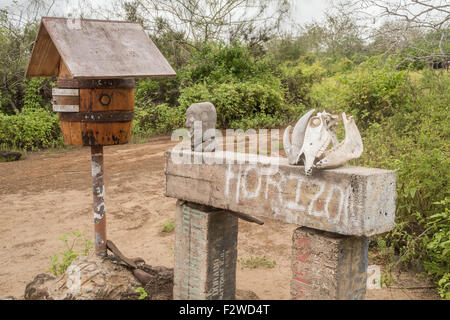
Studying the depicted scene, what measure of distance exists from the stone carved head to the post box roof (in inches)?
14.1

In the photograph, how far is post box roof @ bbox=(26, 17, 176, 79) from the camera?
2889 millimetres

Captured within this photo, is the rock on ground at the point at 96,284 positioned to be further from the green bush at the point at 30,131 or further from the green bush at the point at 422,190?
the green bush at the point at 30,131

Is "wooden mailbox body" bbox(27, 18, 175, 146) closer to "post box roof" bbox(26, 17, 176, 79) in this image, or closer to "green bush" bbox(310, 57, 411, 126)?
"post box roof" bbox(26, 17, 176, 79)

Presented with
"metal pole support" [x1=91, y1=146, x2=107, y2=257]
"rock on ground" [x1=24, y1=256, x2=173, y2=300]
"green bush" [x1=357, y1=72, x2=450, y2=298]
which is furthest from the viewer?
"green bush" [x1=357, y1=72, x2=450, y2=298]

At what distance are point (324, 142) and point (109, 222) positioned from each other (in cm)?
402

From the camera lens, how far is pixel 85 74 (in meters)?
2.80

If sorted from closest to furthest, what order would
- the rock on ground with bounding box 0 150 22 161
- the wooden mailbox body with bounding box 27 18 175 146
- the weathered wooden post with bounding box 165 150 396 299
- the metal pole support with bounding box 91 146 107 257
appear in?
the weathered wooden post with bounding box 165 150 396 299
the wooden mailbox body with bounding box 27 18 175 146
the metal pole support with bounding box 91 146 107 257
the rock on ground with bounding box 0 150 22 161

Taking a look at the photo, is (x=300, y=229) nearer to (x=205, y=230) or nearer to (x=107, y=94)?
(x=205, y=230)

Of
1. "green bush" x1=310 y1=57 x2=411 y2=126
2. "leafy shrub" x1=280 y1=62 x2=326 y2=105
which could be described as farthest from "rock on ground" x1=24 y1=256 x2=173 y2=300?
"leafy shrub" x1=280 y1=62 x2=326 y2=105

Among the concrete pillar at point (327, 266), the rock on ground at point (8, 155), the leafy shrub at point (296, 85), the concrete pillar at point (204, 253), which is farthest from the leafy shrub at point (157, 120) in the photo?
the concrete pillar at point (327, 266)

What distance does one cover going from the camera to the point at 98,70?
2883 mm

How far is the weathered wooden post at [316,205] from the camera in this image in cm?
A: 230

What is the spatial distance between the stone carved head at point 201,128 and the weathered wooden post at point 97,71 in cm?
37

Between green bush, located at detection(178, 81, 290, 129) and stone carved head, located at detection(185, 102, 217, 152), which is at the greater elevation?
green bush, located at detection(178, 81, 290, 129)
